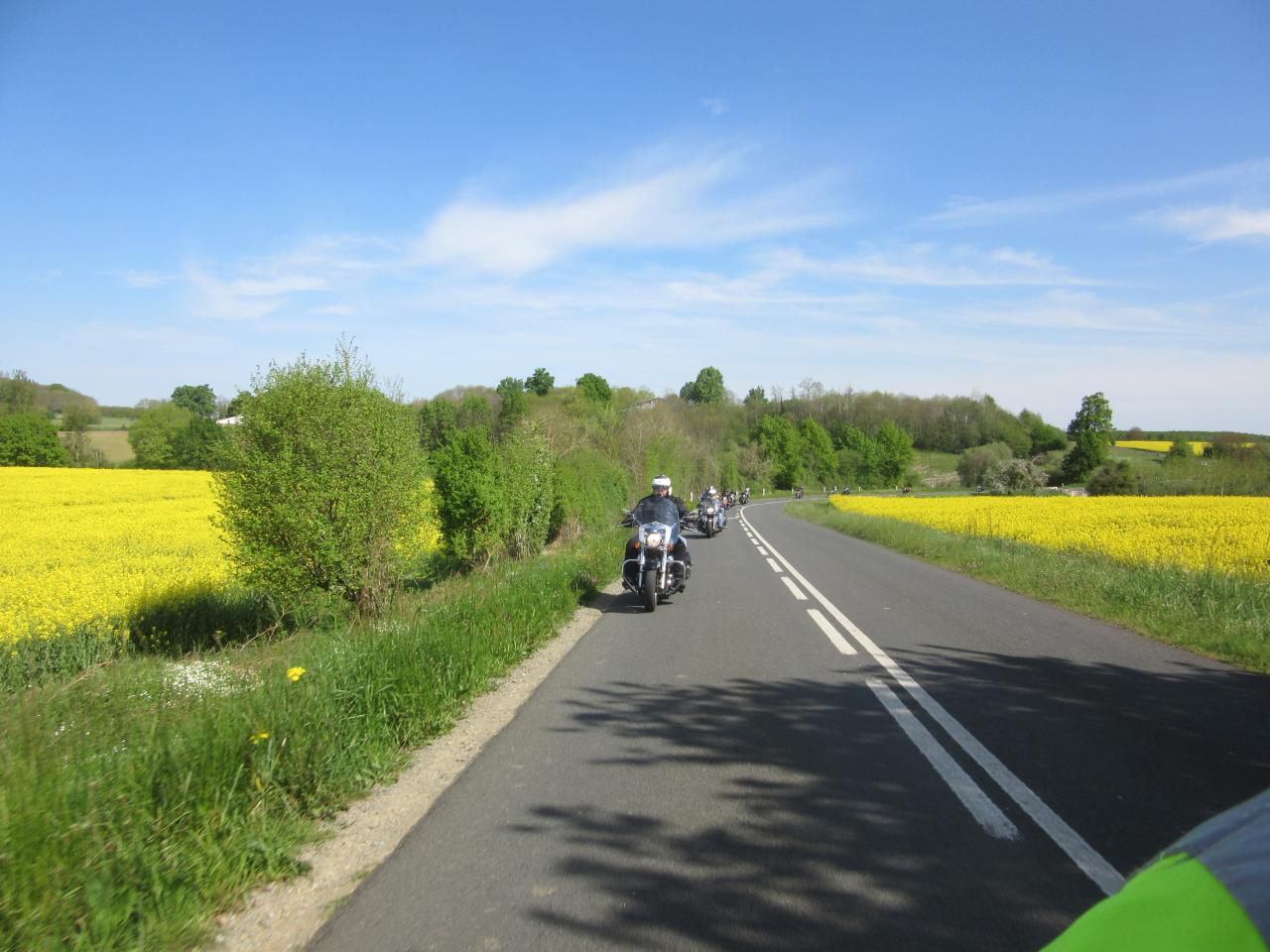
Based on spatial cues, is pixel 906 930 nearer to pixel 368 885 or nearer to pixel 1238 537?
pixel 368 885

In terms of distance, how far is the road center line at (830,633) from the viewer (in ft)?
27.0

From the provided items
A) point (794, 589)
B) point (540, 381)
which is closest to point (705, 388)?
point (540, 381)

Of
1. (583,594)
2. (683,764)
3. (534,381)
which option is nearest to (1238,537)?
(583,594)

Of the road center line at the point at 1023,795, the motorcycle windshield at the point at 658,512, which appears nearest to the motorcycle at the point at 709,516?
the motorcycle windshield at the point at 658,512

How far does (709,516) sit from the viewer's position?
97.6ft

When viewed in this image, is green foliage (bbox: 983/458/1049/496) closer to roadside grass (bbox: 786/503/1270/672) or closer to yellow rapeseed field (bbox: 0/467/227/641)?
roadside grass (bbox: 786/503/1270/672)

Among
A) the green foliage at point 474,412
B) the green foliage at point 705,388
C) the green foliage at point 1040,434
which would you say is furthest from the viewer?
the green foliage at point 705,388

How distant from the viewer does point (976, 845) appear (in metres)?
3.61

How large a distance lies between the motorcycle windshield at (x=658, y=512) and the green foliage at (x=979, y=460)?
7995 cm

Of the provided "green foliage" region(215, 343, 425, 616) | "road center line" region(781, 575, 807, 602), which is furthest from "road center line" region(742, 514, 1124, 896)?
"green foliage" region(215, 343, 425, 616)

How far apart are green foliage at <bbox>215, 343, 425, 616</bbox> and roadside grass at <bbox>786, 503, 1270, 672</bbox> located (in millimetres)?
9739

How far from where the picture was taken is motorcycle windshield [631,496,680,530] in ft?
39.0

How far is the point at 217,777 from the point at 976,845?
11.7 ft

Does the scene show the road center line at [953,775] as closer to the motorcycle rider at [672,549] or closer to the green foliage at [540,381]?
the motorcycle rider at [672,549]
